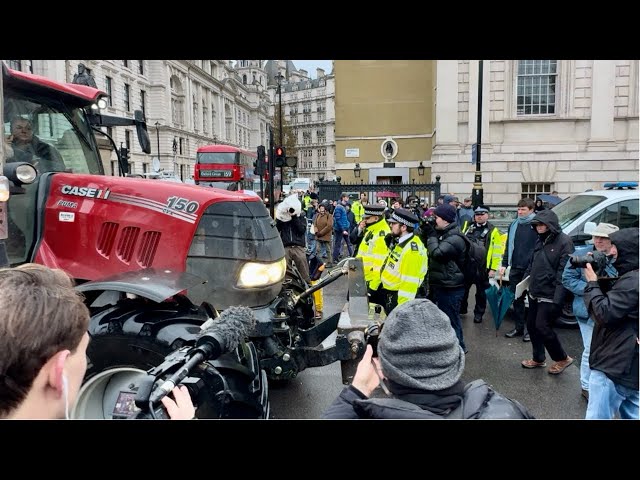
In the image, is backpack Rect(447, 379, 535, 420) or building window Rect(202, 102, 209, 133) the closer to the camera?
backpack Rect(447, 379, 535, 420)

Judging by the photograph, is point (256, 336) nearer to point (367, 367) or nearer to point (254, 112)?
point (367, 367)

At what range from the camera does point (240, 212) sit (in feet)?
12.8

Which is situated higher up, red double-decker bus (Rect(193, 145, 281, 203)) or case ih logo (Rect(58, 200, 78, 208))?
red double-decker bus (Rect(193, 145, 281, 203))

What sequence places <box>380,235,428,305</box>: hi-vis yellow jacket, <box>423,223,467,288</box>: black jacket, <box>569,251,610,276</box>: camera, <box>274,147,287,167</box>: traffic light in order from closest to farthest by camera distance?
1. <box>569,251,610,276</box>: camera
2. <box>380,235,428,305</box>: hi-vis yellow jacket
3. <box>423,223,467,288</box>: black jacket
4. <box>274,147,287,167</box>: traffic light

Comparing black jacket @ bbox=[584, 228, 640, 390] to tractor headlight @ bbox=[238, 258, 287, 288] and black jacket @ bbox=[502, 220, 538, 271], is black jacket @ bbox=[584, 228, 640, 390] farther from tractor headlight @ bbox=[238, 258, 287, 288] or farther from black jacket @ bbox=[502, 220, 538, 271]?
black jacket @ bbox=[502, 220, 538, 271]

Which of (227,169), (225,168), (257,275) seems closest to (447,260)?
(257,275)

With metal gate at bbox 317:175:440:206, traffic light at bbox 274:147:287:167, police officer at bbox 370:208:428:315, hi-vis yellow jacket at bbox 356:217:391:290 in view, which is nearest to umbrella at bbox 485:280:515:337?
hi-vis yellow jacket at bbox 356:217:391:290

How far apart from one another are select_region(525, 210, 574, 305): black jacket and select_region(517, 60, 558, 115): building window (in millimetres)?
10259

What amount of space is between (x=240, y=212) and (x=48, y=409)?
2.67 meters

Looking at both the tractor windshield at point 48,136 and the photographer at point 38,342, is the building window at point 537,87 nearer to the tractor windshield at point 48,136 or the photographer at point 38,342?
the tractor windshield at point 48,136

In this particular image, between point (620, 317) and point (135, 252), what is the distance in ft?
10.8

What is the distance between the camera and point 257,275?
3.91m

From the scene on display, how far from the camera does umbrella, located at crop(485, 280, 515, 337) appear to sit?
6816 mm
